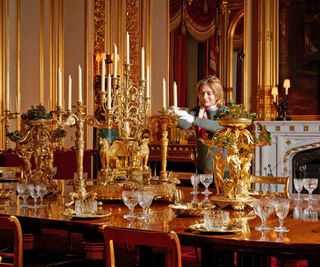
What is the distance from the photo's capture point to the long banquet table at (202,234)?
267 cm

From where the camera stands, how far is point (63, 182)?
4918 millimetres

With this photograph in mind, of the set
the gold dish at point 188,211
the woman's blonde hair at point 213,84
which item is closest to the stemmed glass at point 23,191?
the gold dish at point 188,211

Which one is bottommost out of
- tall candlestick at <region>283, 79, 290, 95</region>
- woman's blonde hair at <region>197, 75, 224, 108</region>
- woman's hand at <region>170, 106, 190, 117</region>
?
woman's hand at <region>170, 106, 190, 117</region>

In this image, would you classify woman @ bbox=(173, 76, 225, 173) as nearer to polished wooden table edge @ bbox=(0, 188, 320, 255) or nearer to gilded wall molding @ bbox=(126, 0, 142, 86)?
polished wooden table edge @ bbox=(0, 188, 320, 255)

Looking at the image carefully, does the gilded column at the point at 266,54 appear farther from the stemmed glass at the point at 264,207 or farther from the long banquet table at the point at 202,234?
the stemmed glass at the point at 264,207

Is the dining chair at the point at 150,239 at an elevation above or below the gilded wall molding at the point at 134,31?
below

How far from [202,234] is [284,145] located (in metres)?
4.94

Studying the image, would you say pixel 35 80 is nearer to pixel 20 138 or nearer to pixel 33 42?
pixel 33 42

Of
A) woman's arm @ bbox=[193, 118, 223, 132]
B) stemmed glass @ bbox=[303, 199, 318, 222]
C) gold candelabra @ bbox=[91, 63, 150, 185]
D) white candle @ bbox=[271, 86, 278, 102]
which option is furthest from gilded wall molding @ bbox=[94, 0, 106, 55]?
stemmed glass @ bbox=[303, 199, 318, 222]

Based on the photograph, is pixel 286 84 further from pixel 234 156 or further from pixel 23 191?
pixel 23 191

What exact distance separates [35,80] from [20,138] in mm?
5426

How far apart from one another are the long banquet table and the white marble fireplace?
3.81 meters

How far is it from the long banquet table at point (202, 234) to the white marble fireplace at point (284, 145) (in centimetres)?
381

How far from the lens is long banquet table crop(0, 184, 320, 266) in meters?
2.67
